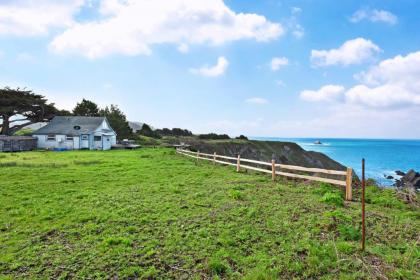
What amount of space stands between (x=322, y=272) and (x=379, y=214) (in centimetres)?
398

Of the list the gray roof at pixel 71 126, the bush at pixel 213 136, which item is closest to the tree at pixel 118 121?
the gray roof at pixel 71 126

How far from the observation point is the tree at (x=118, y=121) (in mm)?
54906

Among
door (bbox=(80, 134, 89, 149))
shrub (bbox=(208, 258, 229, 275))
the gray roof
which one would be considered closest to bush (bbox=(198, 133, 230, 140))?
the gray roof

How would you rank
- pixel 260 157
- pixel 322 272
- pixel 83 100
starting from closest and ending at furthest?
pixel 322 272 < pixel 260 157 < pixel 83 100

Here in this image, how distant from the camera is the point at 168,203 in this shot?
8.66m

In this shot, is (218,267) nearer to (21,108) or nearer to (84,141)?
(84,141)

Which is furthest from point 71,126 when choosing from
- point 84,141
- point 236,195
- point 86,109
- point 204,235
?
point 204,235

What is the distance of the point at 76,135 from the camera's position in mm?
40219

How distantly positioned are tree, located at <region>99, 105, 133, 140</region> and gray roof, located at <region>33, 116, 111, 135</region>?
10.9 m

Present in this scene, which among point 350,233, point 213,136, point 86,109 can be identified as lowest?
point 350,233

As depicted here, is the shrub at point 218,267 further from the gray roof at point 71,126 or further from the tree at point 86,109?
the tree at point 86,109

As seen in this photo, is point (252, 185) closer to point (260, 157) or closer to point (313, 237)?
point (313, 237)

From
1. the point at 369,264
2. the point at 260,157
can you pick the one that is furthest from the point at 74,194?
the point at 260,157

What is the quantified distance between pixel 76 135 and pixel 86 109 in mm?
20162
